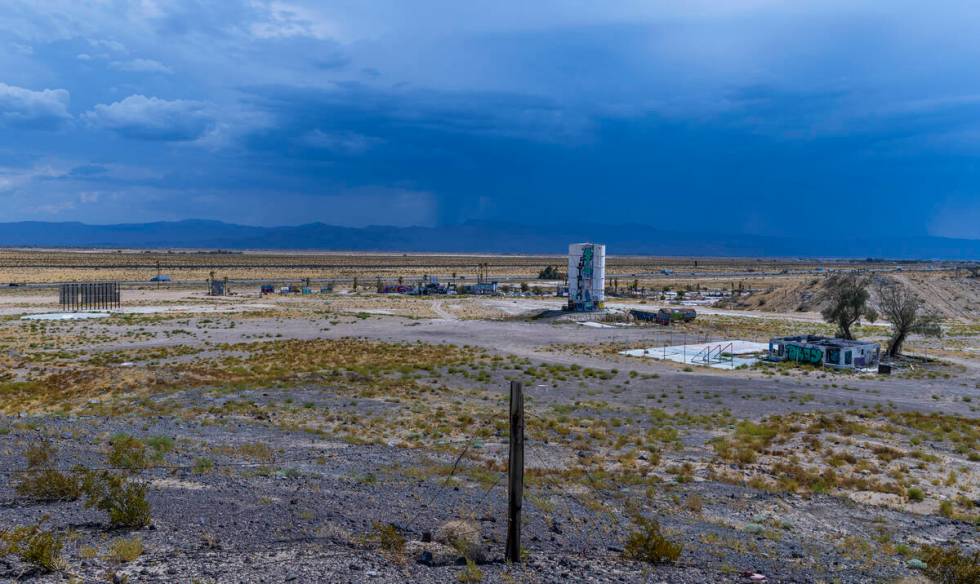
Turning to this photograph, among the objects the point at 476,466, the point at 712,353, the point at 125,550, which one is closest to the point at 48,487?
the point at 125,550

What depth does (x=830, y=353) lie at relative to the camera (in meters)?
35.8

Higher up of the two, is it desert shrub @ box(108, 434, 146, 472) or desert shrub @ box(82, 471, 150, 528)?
desert shrub @ box(82, 471, 150, 528)

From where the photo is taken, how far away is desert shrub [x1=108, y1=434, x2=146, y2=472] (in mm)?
12570

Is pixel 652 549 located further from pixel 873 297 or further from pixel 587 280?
pixel 873 297

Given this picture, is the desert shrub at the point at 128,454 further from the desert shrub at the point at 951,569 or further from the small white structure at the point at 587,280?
the small white structure at the point at 587,280

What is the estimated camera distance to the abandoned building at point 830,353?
116ft

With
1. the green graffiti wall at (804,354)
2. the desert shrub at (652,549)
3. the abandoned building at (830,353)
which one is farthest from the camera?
the green graffiti wall at (804,354)

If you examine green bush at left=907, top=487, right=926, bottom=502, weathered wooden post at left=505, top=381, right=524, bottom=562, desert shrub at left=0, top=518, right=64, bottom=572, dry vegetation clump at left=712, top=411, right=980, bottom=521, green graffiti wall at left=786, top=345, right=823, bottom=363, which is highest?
weathered wooden post at left=505, top=381, right=524, bottom=562

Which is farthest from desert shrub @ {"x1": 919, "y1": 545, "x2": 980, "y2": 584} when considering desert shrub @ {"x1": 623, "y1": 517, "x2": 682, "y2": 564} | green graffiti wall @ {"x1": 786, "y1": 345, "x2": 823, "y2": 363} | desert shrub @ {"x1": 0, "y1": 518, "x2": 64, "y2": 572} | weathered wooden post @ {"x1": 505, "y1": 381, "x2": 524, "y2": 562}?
green graffiti wall @ {"x1": 786, "y1": 345, "x2": 823, "y2": 363}

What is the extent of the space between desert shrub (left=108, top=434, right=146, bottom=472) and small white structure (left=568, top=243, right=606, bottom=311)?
49.5 m

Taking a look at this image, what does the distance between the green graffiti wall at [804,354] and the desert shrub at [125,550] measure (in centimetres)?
3474

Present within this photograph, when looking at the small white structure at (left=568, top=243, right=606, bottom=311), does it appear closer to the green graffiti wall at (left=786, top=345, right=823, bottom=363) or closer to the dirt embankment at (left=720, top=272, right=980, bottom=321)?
the dirt embankment at (left=720, top=272, right=980, bottom=321)

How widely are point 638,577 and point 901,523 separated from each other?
6.59 metres

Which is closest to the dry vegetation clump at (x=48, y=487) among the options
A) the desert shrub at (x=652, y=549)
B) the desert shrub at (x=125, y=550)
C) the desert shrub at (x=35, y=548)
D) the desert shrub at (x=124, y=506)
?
the desert shrub at (x=124, y=506)
